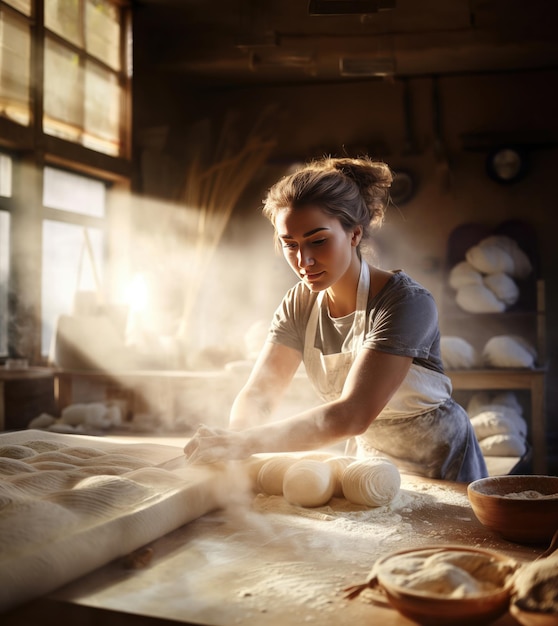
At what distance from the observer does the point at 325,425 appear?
1.71 metres

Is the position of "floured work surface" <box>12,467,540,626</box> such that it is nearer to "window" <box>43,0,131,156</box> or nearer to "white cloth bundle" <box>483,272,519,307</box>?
"white cloth bundle" <box>483,272,519,307</box>

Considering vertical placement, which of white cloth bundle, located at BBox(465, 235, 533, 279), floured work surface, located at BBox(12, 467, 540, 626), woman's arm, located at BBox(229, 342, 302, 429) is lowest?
floured work surface, located at BBox(12, 467, 540, 626)

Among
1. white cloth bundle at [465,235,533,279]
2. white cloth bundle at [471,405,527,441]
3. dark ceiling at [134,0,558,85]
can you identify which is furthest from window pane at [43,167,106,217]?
white cloth bundle at [471,405,527,441]

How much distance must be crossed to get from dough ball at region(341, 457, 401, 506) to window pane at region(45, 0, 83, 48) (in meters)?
4.51

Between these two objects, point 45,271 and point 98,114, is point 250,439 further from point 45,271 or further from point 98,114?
point 98,114

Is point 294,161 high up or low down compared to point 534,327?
up

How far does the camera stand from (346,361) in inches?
80.7

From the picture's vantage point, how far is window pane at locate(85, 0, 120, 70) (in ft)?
17.9

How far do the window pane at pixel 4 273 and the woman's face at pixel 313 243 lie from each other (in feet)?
10.8

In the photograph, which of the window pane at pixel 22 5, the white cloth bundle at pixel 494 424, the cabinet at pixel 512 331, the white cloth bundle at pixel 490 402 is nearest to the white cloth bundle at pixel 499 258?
the cabinet at pixel 512 331

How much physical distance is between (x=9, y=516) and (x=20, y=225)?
3862 millimetres

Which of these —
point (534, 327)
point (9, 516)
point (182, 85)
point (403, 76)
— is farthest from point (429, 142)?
point (9, 516)

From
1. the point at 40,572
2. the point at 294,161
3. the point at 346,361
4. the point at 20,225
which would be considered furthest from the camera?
the point at 294,161

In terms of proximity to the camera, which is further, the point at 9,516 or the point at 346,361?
the point at 346,361
